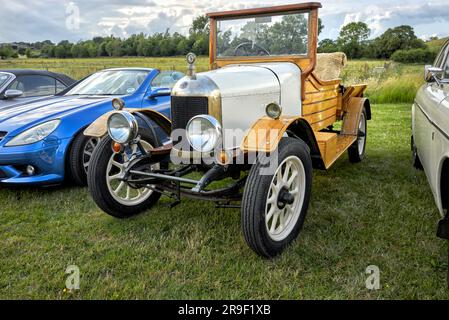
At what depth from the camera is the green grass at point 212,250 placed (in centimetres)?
247

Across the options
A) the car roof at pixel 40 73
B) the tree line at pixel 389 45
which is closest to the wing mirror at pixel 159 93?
the car roof at pixel 40 73

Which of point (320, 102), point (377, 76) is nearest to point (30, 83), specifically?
point (320, 102)

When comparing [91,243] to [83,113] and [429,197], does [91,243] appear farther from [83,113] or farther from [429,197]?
[429,197]

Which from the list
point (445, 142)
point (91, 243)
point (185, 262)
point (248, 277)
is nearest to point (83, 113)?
point (91, 243)

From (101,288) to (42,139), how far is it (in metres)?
2.26

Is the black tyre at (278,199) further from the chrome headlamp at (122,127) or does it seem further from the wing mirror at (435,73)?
the wing mirror at (435,73)

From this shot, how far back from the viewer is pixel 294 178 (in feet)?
10.1

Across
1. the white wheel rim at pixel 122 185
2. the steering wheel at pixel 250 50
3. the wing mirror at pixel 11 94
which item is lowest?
the white wheel rim at pixel 122 185

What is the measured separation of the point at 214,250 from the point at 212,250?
0.02 m

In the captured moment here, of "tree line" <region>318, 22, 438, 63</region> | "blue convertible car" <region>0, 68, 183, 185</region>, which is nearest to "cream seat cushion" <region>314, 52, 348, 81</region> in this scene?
"blue convertible car" <region>0, 68, 183, 185</region>

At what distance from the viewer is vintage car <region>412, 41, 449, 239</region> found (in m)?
2.67

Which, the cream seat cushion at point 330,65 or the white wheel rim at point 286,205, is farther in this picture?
the cream seat cushion at point 330,65

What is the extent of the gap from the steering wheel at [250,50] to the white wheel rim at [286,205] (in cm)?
161

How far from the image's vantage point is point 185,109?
10.3ft
